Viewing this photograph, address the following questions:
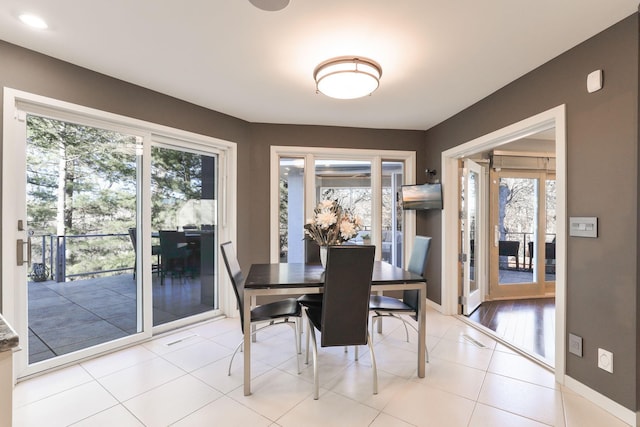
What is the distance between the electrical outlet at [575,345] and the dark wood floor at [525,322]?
0.45 meters

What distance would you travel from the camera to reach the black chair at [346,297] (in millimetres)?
2014

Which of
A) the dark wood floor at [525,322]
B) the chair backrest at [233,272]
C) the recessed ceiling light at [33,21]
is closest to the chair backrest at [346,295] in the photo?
the chair backrest at [233,272]

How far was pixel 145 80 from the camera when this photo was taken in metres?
2.72

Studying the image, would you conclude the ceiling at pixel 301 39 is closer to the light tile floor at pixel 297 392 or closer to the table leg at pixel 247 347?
the table leg at pixel 247 347

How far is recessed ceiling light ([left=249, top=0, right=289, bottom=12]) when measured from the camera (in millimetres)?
1667

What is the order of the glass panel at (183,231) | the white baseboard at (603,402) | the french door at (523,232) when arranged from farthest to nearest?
the french door at (523,232) < the glass panel at (183,231) < the white baseboard at (603,402)

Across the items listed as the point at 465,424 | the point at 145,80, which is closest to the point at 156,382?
the point at 465,424

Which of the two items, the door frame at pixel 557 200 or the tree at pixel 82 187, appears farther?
the tree at pixel 82 187

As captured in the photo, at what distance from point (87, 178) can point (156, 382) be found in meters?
1.85

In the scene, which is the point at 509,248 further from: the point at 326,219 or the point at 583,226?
the point at 326,219

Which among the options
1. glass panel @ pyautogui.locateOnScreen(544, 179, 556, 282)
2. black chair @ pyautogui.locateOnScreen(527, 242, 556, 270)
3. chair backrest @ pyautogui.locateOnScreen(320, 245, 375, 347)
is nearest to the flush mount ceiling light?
chair backrest @ pyautogui.locateOnScreen(320, 245, 375, 347)

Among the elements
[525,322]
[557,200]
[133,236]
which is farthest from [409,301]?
[133,236]

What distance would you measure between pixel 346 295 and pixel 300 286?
347 millimetres

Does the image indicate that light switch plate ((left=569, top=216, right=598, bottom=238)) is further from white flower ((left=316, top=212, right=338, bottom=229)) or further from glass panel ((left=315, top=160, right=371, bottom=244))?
glass panel ((left=315, top=160, right=371, bottom=244))
